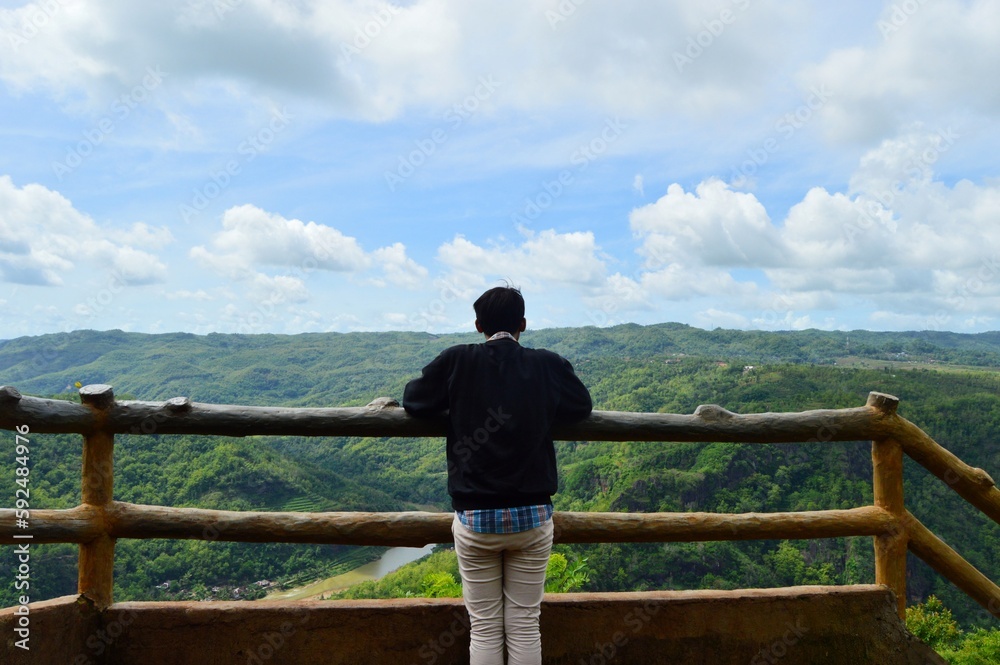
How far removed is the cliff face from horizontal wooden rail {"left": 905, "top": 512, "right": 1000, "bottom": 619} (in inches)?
15.3

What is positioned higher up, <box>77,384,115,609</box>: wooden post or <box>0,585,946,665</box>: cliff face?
<box>77,384,115,609</box>: wooden post

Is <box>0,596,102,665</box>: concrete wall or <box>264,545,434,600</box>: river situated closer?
<box>0,596,102,665</box>: concrete wall

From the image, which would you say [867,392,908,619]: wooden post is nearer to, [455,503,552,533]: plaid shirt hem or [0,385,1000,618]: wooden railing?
[0,385,1000,618]: wooden railing

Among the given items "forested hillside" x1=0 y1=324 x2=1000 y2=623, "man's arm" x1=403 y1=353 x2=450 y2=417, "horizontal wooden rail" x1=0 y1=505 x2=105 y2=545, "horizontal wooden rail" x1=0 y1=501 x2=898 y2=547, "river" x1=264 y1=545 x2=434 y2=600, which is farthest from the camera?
"river" x1=264 y1=545 x2=434 y2=600

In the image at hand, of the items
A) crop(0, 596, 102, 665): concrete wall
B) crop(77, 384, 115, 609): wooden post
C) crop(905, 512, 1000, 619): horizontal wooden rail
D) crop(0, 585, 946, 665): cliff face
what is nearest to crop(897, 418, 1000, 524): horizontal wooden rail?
crop(905, 512, 1000, 619): horizontal wooden rail

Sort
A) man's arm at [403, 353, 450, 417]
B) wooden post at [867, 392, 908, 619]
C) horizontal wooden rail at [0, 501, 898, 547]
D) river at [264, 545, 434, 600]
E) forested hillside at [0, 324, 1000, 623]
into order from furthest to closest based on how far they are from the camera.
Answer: river at [264, 545, 434, 600], forested hillside at [0, 324, 1000, 623], wooden post at [867, 392, 908, 619], horizontal wooden rail at [0, 501, 898, 547], man's arm at [403, 353, 450, 417]

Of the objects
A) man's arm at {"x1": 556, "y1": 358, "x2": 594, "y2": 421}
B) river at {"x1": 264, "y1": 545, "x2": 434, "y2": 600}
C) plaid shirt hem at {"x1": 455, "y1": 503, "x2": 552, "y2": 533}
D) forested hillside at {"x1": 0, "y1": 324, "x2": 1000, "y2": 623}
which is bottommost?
river at {"x1": 264, "y1": 545, "x2": 434, "y2": 600}

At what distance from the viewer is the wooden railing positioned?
273 cm

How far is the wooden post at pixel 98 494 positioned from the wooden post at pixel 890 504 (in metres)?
3.42

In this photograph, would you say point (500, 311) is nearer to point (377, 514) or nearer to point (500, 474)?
point (500, 474)

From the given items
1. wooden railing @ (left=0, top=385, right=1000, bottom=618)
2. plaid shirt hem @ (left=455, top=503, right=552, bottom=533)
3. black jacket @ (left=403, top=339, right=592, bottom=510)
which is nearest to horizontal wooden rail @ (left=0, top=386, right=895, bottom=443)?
wooden railing @ (left=0, top=385, right=1000, bottom=618)

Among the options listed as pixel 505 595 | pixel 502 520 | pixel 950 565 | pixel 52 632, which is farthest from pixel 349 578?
pixel 502 520

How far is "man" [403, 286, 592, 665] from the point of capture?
224 centimetres

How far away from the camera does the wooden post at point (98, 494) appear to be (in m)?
2.75
